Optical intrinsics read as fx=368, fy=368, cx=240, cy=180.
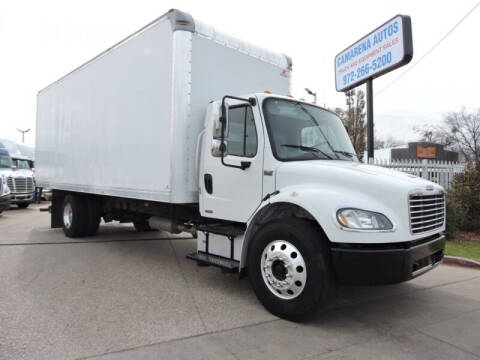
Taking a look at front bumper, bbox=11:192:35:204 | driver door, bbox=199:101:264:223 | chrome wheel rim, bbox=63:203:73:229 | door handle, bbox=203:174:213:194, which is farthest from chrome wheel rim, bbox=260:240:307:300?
front bumper, bbox=11:192:35:204

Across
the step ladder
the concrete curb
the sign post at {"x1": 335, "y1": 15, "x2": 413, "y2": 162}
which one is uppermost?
the sign post at {"x1": 335, "y1": 15, "x2": 413, "y2": 162}

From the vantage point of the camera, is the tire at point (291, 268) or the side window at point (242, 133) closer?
the tire at point (291, 268)

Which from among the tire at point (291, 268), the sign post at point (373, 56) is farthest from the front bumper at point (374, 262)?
the sign post at point (373, 56)

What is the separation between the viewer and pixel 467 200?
8.84 m

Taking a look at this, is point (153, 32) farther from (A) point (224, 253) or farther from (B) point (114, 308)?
(B) point (114, 308)

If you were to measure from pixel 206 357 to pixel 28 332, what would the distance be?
1742mm

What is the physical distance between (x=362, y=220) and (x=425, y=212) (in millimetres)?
850

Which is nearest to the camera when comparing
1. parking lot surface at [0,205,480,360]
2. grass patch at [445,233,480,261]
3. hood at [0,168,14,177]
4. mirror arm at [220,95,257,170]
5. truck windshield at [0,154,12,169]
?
parking lot surface at [0,205,480,360]

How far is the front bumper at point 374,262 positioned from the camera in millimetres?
3340

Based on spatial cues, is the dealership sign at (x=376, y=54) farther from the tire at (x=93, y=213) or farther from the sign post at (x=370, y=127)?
the tire at (x=93, y=213)

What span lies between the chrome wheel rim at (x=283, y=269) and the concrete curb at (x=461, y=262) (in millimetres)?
4358

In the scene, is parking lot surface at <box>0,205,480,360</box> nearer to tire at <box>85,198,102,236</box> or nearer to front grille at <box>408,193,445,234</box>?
front grille at <box>408,193,445,234</box>

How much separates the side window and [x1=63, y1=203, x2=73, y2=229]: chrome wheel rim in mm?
5383

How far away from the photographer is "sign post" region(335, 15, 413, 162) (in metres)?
7.86
